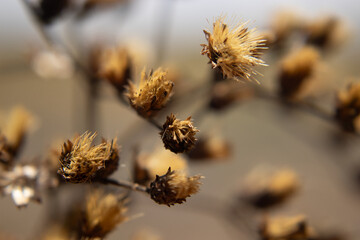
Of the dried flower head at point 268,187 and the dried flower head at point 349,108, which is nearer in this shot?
the dried flower head at point 349,108

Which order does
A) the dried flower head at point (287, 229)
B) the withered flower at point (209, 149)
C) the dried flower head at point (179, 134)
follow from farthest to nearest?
the withered flower at point (209, 149), the dried flower head at point (287, 229), the dried flower head at point (179, 134)

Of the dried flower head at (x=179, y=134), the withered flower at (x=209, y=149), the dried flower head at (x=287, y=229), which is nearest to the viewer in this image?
the dried flower head at (x=179, y=134)

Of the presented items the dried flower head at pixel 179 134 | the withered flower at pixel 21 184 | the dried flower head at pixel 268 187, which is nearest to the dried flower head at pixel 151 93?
the dried flower head at pixel 179 134

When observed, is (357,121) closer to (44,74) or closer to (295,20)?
(295,20)

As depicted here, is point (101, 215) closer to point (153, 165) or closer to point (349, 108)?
point (153, 165)

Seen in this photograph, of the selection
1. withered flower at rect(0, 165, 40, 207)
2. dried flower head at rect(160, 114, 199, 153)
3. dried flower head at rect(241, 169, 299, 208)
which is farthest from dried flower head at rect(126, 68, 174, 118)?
dried flower head at rect(241, 169, 299, 208)

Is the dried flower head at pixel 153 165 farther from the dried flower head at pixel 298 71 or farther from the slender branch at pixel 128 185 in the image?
the dried flower head at pixel 298 71
